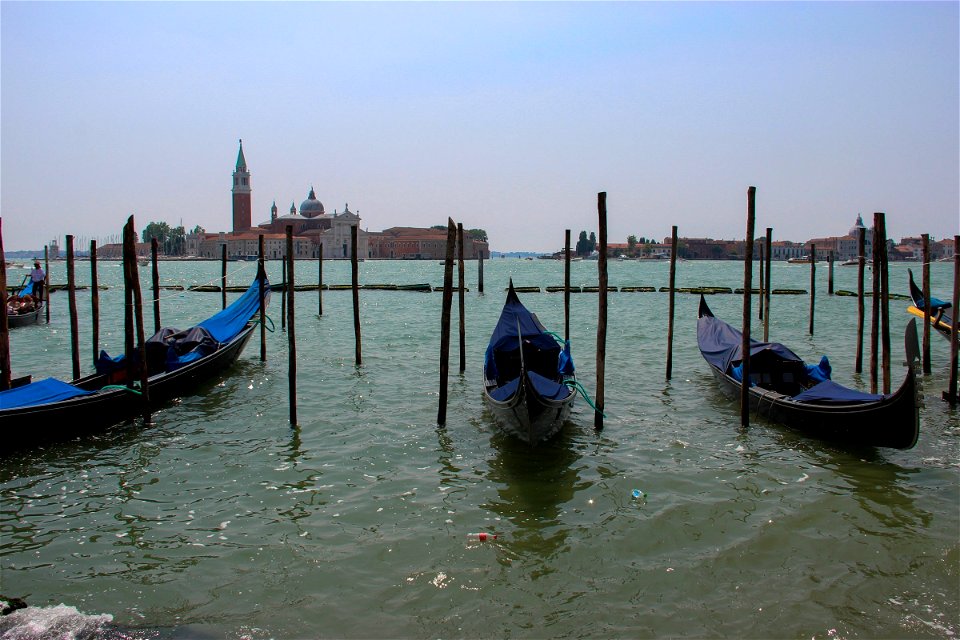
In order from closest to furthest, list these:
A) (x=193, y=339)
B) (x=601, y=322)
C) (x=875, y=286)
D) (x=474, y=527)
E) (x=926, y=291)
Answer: (x=474, y=527)
(x=601, y=322)
(x=875, y=286)
(x=926, y=291)
(x=193, y=339)

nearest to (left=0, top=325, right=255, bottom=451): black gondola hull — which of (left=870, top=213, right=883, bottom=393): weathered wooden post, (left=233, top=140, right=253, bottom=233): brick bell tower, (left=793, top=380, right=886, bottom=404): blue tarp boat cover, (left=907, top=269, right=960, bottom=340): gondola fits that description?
(left=793, top=380, right=886, bottom=404): blue tarp boat cover

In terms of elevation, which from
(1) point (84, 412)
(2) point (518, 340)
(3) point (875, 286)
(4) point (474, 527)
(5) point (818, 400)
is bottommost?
(4) point (474, 527)

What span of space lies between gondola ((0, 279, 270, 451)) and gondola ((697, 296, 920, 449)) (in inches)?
226

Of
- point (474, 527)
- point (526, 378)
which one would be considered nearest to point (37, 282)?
point (526, 378)

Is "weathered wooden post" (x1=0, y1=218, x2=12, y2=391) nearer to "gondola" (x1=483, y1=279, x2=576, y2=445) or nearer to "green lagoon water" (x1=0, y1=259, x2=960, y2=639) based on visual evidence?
"green lagoon water" (x1=0, y1=259, x2=960, y2=639)

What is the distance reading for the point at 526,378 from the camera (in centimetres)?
540

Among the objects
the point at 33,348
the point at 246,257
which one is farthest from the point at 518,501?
the point at 246,257

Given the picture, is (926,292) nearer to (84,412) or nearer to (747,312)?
(747,312)

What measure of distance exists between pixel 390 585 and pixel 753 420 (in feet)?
14.1

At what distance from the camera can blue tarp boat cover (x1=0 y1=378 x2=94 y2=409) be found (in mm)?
5539

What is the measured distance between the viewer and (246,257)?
8306cm

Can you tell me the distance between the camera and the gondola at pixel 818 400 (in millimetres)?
5043

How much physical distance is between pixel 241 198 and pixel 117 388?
8654cm

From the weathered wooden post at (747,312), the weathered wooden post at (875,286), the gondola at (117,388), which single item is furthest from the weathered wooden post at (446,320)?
the weathered wooden post at (875,286)
